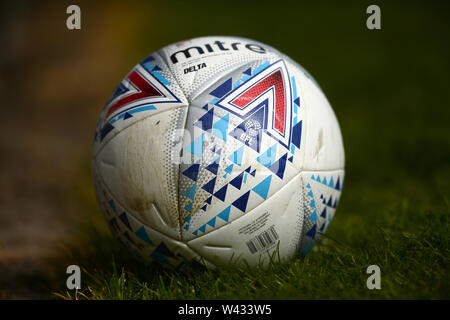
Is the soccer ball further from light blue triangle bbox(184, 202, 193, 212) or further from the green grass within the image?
the green grass

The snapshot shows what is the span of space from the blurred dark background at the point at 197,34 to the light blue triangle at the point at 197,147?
1.63 m

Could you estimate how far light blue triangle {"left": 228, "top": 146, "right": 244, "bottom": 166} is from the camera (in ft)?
8.25

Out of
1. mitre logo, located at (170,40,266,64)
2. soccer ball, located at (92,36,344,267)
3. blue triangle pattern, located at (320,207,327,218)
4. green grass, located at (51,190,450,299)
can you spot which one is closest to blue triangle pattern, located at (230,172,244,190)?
soccer ball, located at (92,36,344,267)

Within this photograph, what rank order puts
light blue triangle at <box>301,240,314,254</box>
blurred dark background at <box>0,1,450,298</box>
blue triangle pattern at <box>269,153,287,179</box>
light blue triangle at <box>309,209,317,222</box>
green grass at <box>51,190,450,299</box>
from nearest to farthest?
green grass at <box>51,190,450,299</box> < blue triangle pattern at <box>269,153,287,179</box> < light blue triangle at <box>309,209,317,222</box> < light blue triangle at <box>301,240,314,254</box> < blurred dark background at <box>0,1,450,298</box>

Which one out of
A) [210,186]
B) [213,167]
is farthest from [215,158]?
[210,186]

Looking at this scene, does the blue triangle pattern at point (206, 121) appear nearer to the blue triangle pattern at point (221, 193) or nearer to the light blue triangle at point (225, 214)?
the blue triangle pattern at point (221, 193)

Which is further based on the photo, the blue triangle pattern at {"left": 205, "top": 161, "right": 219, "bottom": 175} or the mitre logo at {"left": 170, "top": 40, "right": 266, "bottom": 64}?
the mitre logo at {"left": 170, "top": 40, "right": 266, "bottom": 64}

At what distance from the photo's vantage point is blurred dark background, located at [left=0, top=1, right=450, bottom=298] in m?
4.91

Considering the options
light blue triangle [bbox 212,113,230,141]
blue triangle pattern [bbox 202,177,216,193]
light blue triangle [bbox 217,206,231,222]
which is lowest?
light blue triangle [bbox 217,206,231,222]

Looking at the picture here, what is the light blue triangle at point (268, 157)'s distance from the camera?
255 centimetres

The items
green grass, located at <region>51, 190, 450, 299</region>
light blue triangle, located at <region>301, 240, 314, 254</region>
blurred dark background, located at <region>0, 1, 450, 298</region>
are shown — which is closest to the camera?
green grass, located at <region>51, 190, 450, 299</region>

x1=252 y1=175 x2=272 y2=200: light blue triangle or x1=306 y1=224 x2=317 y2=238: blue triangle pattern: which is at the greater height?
x1=252 y1=175 x2=272 y2=200: light blue triangle

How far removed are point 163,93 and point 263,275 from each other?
1.17 meters

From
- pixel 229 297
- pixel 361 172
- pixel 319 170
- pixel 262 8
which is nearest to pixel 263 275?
pixel 229 297
